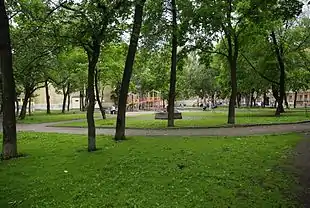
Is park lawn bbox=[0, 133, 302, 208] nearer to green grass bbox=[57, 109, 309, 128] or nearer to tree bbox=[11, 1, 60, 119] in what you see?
tree bbox=[11, 1, 60, 119]

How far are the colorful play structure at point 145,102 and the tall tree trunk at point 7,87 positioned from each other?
58.4 metres

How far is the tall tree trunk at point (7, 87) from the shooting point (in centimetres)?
1156

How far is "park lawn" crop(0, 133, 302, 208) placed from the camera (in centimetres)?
711

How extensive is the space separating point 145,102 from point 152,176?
241 feet

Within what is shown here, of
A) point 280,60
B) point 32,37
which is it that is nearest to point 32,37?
point 32,37

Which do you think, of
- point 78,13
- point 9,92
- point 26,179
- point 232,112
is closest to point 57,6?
point 78,13

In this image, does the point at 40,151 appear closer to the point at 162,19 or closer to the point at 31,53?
the point at 31,53

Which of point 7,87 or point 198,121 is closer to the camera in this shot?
point 7,87

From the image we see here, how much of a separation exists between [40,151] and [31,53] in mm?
3467

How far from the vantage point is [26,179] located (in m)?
8.87

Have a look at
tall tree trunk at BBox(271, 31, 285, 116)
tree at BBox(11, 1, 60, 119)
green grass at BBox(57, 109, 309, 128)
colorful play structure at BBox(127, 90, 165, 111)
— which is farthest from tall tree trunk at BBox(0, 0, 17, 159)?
colorful play structure at BBox(127, 90, 165, 111)

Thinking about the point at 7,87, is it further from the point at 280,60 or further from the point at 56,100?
the point at 56,100

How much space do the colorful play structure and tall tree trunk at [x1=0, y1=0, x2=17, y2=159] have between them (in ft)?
192

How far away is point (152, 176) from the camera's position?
29.0 feet
